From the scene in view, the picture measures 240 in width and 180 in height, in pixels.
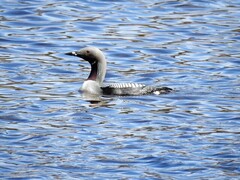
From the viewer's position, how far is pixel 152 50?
63.4 feet

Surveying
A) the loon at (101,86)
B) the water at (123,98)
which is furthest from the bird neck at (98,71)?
the water at (123,98)

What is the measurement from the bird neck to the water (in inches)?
13.7

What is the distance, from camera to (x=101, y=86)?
16062 millimetres

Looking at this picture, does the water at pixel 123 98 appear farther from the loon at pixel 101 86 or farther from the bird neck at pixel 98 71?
the bird neck at pixel 98 71

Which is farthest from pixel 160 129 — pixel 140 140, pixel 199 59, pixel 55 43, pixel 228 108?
pixel 55 43

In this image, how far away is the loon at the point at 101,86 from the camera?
50.9 feet

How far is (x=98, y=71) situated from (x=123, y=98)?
1.00 metres

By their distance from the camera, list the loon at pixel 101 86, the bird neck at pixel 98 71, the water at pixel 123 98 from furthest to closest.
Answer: the bird neck at pixel 98 71 < the loon at pixel 101 86 < the water at pixel 123 98

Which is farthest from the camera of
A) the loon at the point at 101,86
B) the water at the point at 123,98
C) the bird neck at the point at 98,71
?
the bird neck at the point at 98,71

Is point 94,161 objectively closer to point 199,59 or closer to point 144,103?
point 144,103

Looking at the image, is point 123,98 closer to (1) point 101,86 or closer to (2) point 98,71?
(1) point 101,86

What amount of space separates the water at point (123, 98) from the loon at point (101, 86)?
13 cm

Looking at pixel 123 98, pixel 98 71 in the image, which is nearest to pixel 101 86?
pixel 98 71

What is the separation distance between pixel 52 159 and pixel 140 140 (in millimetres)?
1391
